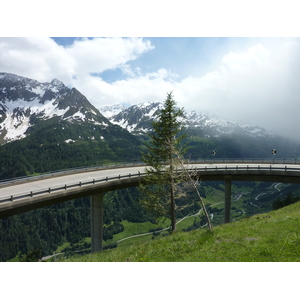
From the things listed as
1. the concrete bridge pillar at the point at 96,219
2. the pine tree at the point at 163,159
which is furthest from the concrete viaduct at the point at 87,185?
the pine tree at the point at 163,159

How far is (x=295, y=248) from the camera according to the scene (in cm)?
859

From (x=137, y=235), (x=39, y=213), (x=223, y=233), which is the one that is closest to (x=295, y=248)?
(x=223, y=233)

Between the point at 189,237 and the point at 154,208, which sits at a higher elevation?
the point at 189,237

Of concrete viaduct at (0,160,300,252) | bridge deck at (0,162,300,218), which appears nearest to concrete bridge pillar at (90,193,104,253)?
concrete viaduct at (0,160,300,252)

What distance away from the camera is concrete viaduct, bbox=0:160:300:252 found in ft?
68.6

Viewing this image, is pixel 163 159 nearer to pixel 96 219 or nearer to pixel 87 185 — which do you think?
pixel 87 185

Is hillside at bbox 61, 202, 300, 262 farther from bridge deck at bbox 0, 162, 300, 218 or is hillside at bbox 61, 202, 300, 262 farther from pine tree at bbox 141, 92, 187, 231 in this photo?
bridge deck at bbox 0, 162, 300, 218

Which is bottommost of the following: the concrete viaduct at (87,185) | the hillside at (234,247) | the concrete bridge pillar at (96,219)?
the concrete bridge pillar at (96,219)

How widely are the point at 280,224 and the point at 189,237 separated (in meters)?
6.03

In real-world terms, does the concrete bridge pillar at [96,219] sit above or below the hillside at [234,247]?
below

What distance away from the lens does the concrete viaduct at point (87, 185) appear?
20922 mm

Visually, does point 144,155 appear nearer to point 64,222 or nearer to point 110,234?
point 110,234

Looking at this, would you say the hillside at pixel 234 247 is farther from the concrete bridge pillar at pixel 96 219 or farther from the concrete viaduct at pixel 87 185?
the concrete bridge pillar at pixel 96 219

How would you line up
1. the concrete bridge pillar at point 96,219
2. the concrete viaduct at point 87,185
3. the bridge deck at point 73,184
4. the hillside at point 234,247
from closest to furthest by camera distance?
the hillside at point 234,247 < the bridge deck at point 73,184 < the concrete viaduct at point 87,185 < the concrete bridge pillar at point 96,219
